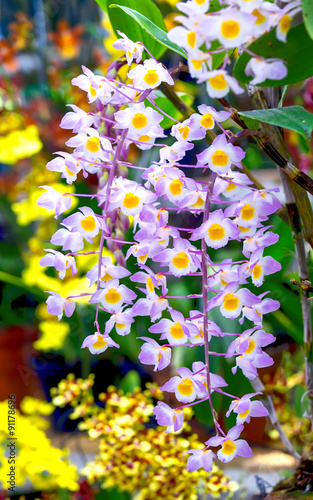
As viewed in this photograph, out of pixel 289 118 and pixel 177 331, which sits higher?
pixel 289 118

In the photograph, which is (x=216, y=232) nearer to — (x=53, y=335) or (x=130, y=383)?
(x=130, y=383)

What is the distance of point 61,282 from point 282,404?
0.49 m

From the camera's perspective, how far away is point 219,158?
27 cm

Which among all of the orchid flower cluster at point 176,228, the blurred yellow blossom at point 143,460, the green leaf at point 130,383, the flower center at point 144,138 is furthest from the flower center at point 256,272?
the green leaf at point 130,383

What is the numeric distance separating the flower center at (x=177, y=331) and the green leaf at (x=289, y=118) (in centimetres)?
13

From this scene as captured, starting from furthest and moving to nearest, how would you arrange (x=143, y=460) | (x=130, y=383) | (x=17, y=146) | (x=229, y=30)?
(x=17, y=146) < (x=130, y=383) < (x=143, y=460) < (x=229, y=30)

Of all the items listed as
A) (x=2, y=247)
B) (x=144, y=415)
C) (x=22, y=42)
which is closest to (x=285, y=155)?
(x=144, y=415)

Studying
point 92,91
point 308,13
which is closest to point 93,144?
point 92,91

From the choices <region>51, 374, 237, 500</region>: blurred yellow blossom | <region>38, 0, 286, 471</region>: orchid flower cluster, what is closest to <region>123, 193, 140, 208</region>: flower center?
<region>38, 0, 286, 471</region>: orchid flower cluster

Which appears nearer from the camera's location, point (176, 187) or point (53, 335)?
point (176, 187)

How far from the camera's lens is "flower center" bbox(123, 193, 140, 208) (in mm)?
292

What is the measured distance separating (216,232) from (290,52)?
98 millimetres

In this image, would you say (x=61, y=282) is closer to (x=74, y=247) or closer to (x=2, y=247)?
(x=2, y=247)

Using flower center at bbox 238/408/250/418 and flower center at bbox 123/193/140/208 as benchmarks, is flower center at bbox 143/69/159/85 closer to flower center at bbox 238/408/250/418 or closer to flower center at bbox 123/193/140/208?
flower center at bbox 123/193/140/208
